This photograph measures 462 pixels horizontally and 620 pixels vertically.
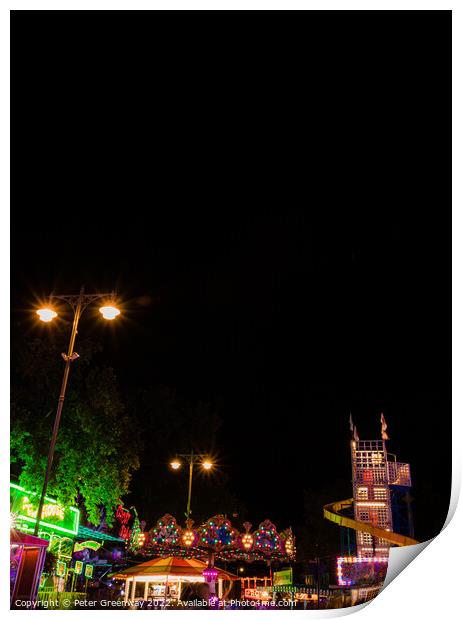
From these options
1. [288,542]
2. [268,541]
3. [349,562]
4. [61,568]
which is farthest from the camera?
[349,562]

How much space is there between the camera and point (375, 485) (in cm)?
2083

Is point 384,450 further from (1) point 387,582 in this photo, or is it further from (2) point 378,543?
(1) point 387,582

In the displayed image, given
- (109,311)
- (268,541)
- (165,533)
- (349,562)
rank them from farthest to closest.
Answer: (349,562) → (268,541) → (165,533) → (109,311)

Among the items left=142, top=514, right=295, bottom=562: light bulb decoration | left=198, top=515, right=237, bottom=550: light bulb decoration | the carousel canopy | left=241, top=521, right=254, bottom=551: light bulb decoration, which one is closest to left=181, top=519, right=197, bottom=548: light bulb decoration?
left=142, top=514, right=295, bottom=562: light bulb decoration

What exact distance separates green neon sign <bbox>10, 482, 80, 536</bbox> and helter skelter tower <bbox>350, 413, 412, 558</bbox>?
10309 mm

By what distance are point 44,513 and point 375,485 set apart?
12026 mm

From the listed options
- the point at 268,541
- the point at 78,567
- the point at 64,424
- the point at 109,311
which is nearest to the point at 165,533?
the point at 268,541

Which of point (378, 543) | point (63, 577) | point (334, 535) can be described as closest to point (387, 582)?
point (378, 543)

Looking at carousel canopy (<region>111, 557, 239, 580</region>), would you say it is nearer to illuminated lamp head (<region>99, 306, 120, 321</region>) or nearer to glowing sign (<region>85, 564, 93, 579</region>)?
illuminated lamp head (<region>99, 306, 120, 321</region>)

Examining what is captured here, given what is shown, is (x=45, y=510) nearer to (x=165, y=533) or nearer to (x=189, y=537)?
(x=165, y=533)

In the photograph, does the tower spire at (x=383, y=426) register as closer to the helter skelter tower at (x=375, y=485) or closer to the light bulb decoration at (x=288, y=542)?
the helter skelter tower at (x=375, y=485)

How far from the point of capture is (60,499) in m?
14.7

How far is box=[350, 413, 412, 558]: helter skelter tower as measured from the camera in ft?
67.3

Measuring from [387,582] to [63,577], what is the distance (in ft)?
52.1
